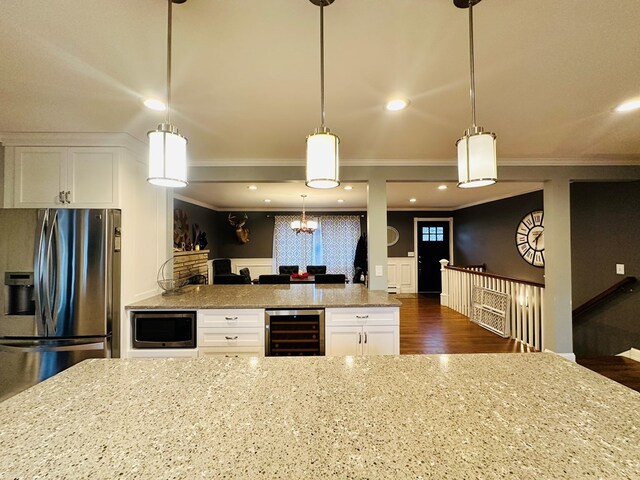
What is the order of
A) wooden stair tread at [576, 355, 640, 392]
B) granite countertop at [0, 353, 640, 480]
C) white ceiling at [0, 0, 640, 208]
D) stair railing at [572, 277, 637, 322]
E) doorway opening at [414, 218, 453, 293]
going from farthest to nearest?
1. doorway opening at [414, 218, 453, 293]
2. stair railing at [572, 277, 637, 322]
3. wooden stair tread at [576, 355, 640, 392]
4. white ceiling at [0, 0, 640, 208]
5. granite countertop at [0, 353, 640, 480]

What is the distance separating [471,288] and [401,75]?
14.6ft

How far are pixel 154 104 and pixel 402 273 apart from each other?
6.81 m

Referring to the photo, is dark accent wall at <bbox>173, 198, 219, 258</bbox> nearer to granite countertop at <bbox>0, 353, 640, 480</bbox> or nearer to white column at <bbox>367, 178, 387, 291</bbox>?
white column at <bbox>367, 178, 387, 291</bbox>

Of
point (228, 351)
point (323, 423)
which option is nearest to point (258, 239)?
point (228, 351)

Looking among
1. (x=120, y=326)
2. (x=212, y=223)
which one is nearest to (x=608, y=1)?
(x=120, y=326)

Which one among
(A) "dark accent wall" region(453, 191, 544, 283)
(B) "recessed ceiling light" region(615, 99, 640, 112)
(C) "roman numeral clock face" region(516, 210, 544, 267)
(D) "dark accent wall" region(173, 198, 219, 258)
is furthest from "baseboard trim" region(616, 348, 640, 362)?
(D) "dark accent wall" region(173, 198, 219, 258)

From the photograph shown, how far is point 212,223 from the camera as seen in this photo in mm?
6797

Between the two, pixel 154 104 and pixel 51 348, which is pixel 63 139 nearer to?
pixel 154 104

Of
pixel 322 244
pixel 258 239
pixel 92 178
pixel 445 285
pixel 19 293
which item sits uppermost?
pixel 92 178

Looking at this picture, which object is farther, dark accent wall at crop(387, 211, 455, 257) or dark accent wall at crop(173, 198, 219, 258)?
dark accent wall at crop(387, 211, 455, 257)

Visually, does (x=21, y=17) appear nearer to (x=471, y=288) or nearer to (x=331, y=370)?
(x=331, y=370)

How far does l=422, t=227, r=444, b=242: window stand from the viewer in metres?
7.64

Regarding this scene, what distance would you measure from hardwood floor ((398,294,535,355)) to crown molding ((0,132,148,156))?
370 centimetres

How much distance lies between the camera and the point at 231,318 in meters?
2.34
